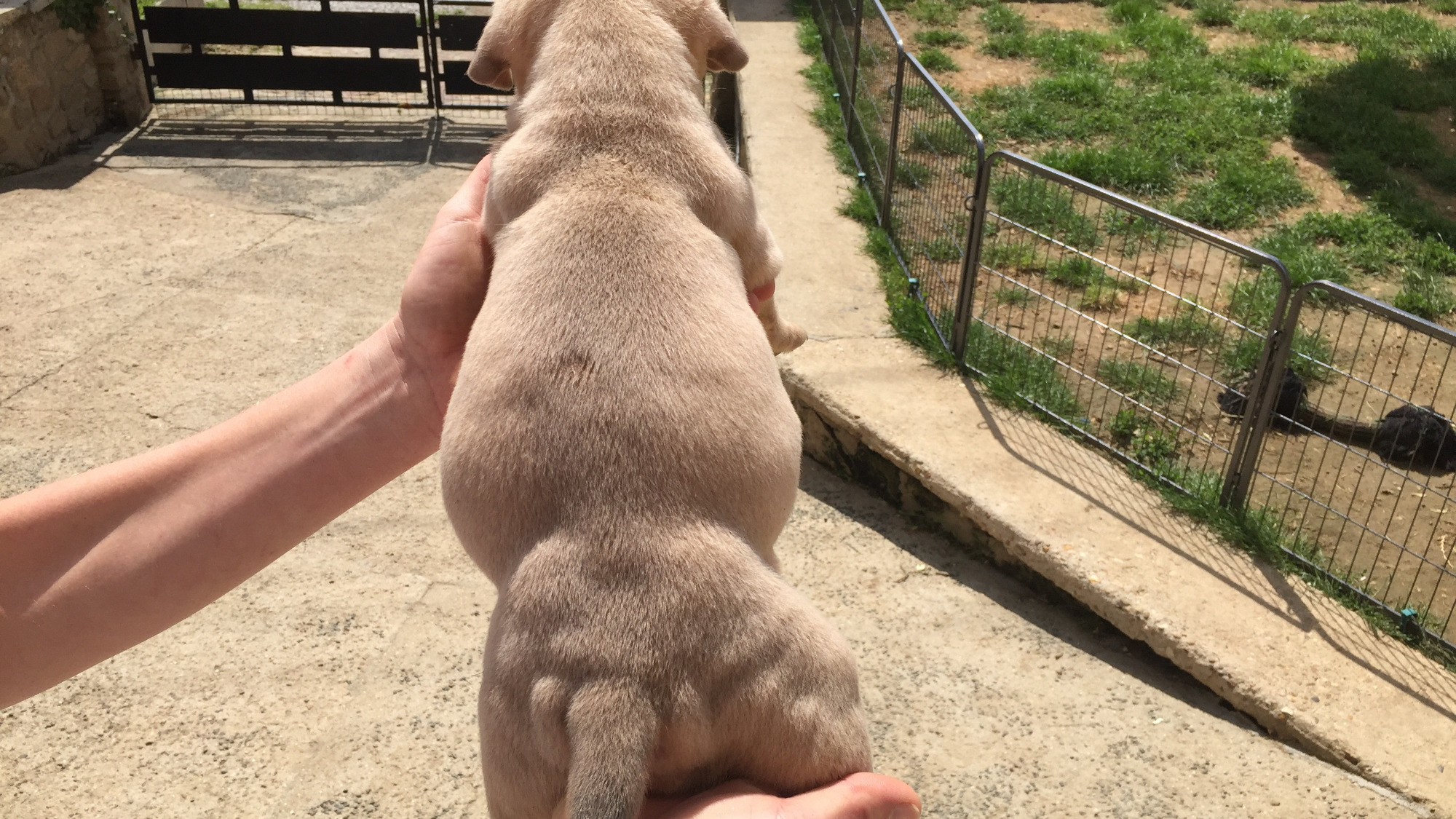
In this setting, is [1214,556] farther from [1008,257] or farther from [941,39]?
[941,39]

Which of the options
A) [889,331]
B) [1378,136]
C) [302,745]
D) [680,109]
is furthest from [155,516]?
[1378,136]

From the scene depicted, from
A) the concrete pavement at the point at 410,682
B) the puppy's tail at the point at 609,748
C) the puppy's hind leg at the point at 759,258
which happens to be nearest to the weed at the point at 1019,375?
the concrete pavement at the point at 410,682

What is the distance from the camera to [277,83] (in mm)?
11266

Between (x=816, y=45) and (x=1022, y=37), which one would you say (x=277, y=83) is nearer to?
(x=816, y=45)

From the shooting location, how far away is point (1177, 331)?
250 inches

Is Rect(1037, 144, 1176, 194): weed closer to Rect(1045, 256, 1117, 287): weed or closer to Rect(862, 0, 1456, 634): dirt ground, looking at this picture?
Rect(862, 0, 1456, 634): dirt ground

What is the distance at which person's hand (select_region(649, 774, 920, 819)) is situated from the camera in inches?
78.8

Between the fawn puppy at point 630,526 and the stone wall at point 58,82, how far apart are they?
927cm

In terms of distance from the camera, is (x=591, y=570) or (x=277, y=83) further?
(x=277, y=83)

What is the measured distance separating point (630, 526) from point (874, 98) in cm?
684

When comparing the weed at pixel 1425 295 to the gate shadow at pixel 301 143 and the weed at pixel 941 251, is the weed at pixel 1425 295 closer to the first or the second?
the weed at pixel 941 251

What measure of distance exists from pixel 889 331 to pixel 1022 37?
555 centimetres

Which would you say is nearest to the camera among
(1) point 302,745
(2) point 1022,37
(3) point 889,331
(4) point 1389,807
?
(4) point 1389,807

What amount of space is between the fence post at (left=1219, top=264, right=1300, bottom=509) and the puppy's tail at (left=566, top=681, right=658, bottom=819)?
12.4 feet
